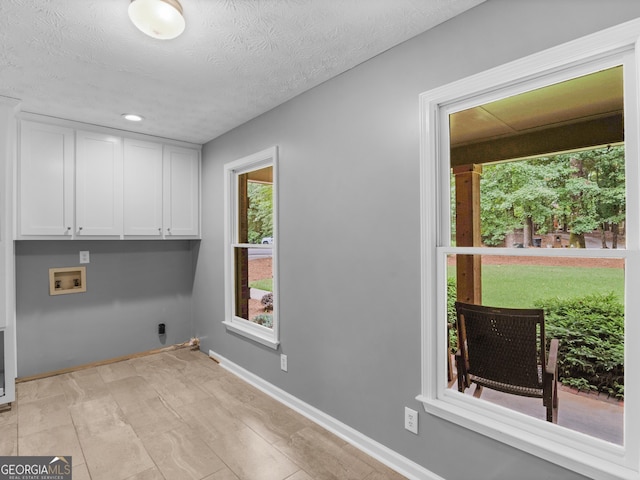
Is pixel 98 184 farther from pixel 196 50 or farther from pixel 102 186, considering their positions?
pixel 196 50

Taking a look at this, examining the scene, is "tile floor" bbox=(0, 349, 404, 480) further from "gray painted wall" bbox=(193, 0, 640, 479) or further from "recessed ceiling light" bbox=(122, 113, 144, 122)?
"recessed ceiling light" bbox=(122, 113, 144, 122)

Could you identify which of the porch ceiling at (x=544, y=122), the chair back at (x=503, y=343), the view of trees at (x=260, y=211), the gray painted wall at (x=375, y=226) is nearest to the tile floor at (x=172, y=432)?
the gray painted wall at (x=375, y=226)

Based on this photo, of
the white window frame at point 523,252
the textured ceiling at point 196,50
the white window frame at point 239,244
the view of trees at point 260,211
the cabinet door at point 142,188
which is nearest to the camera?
the white window frame at point 523,252

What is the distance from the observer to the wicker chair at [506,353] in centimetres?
157

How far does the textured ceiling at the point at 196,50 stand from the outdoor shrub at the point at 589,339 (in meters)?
1.47

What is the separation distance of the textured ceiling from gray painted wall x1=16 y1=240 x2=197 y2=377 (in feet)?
4.57

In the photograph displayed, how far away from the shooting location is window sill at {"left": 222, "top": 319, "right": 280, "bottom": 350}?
9.46ft

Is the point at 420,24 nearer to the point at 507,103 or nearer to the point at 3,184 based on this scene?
the point at 507,103

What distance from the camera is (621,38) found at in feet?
4.05

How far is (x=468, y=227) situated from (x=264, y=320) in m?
2.12

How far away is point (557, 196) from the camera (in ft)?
4.94

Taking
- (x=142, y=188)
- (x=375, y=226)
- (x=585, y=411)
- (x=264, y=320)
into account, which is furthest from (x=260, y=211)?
(x=585, y=411)

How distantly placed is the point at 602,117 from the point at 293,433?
2418mm

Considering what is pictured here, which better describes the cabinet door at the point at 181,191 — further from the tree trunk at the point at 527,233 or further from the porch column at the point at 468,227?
the tree trunk at the point at 527,233
